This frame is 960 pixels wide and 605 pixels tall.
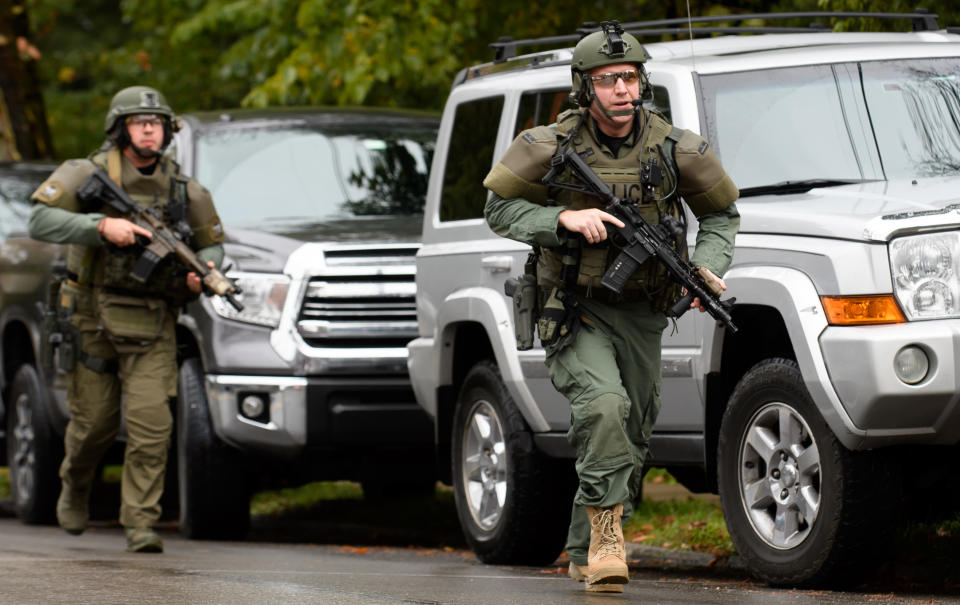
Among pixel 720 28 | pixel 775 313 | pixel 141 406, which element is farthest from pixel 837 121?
pixel 141 406

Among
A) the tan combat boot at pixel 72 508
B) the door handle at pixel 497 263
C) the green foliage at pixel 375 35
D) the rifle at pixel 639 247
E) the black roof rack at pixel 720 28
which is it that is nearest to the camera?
the rifle at pixel 639 247

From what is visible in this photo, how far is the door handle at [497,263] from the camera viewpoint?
26.5 ft

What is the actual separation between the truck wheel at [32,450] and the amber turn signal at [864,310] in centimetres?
639

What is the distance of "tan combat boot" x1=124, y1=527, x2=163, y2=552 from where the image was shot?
355 inches

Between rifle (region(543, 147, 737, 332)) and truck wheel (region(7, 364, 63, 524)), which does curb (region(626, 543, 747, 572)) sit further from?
truck wheel (region(7, 364, 63, 524))

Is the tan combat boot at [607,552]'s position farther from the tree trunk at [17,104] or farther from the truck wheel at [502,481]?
the tree trunk at [17,104]

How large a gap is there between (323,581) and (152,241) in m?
2.61

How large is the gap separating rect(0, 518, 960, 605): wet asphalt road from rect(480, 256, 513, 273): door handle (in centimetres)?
122

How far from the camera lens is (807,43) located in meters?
7.69

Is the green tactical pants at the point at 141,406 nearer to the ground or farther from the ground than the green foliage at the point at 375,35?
nearer to the ground

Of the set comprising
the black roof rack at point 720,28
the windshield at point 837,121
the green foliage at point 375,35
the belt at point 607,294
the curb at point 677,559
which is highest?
the green foliage at point 375,35

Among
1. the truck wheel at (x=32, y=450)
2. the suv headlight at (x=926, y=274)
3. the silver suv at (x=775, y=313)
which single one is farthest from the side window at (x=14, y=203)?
the suv headlight at (x=926, y=274)

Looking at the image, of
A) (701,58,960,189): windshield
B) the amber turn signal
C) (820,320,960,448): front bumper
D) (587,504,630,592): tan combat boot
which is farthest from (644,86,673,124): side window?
(587,504,630,592): tan combat boot

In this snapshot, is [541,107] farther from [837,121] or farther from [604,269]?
[604,269]
